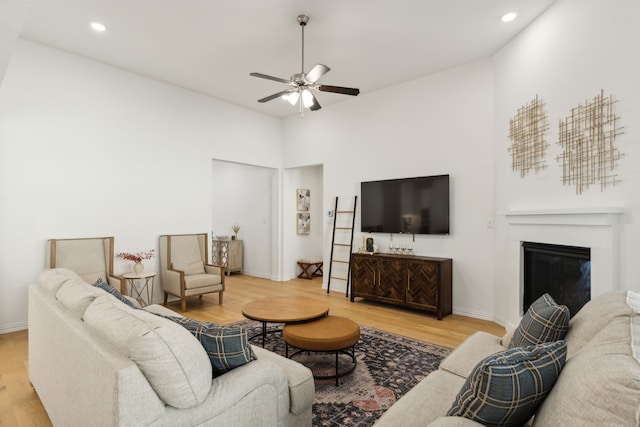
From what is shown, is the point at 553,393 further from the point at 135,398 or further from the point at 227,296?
the point at 227,296

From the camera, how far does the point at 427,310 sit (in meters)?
4.59

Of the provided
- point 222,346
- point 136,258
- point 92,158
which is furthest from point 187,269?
point 222,346

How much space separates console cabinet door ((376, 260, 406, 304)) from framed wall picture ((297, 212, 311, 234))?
272 cm

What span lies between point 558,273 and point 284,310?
105 inches

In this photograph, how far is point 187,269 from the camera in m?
5.16

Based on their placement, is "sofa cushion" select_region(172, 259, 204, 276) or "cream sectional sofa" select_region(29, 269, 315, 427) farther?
"sofa cushion" select_region(172, 259, 204, 276)

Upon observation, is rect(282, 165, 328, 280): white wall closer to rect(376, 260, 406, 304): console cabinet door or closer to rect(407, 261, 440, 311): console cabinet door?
rect(376, 260, 406, 304): console cabinet door

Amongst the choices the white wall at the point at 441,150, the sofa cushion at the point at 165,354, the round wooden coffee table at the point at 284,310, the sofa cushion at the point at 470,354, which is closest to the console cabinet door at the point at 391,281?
the white wall at the point at 441,150

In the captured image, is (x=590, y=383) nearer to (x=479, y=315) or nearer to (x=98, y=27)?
(x=479, y=315)

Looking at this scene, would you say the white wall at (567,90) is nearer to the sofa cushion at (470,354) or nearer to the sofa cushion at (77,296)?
the sofa cushion at (470,354)

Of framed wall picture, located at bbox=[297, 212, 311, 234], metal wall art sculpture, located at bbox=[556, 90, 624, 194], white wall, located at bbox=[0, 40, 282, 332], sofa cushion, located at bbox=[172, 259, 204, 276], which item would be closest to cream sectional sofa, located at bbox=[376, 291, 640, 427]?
metal wall art sculpture, located at bbox=[556, 90, 624, 194]

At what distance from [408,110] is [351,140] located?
44.0 inches

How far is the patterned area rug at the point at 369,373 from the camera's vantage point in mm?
2269

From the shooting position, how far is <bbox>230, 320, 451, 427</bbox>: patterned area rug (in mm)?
2269
